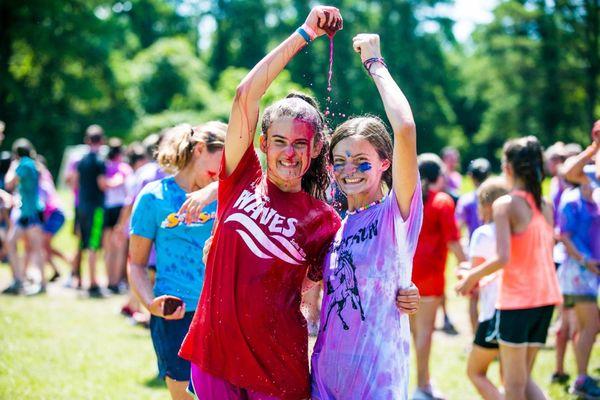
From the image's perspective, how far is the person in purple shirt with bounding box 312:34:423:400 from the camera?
9.16 ft

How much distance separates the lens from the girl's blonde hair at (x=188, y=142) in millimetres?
4137

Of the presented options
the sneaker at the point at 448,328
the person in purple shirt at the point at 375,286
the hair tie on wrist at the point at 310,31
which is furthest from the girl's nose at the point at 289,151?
the sneaker at the point at 448,328

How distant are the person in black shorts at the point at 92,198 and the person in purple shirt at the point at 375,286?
9135 millimetres

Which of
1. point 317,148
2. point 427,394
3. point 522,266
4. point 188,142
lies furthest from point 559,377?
→ point 317,148

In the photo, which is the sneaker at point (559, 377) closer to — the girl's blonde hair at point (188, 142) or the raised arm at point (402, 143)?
the girl's blonde hair at point (188, 142)

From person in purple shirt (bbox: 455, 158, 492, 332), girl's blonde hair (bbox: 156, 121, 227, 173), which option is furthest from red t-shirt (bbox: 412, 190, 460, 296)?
girl's blonde hair (bbox: 156, 121, 227, 173)

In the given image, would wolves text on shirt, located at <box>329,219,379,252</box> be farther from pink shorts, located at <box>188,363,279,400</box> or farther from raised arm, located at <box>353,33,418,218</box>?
pink shorts, located at <box>188,363,279,400</box>

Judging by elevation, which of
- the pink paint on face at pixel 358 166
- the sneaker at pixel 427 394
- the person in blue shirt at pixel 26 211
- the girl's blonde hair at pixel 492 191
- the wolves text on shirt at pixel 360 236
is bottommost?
the sneaker at pixel 427 394

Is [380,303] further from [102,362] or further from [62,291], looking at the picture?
[62,291]

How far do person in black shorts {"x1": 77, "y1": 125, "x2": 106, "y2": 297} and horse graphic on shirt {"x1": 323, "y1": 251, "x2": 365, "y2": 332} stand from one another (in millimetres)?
9125

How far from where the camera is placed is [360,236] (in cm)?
290

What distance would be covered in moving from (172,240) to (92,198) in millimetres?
8145

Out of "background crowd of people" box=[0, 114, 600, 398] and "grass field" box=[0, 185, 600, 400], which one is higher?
"background crowd of people" box=[0, 114, 600, 398]

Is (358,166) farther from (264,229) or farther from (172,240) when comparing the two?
(172,240)
